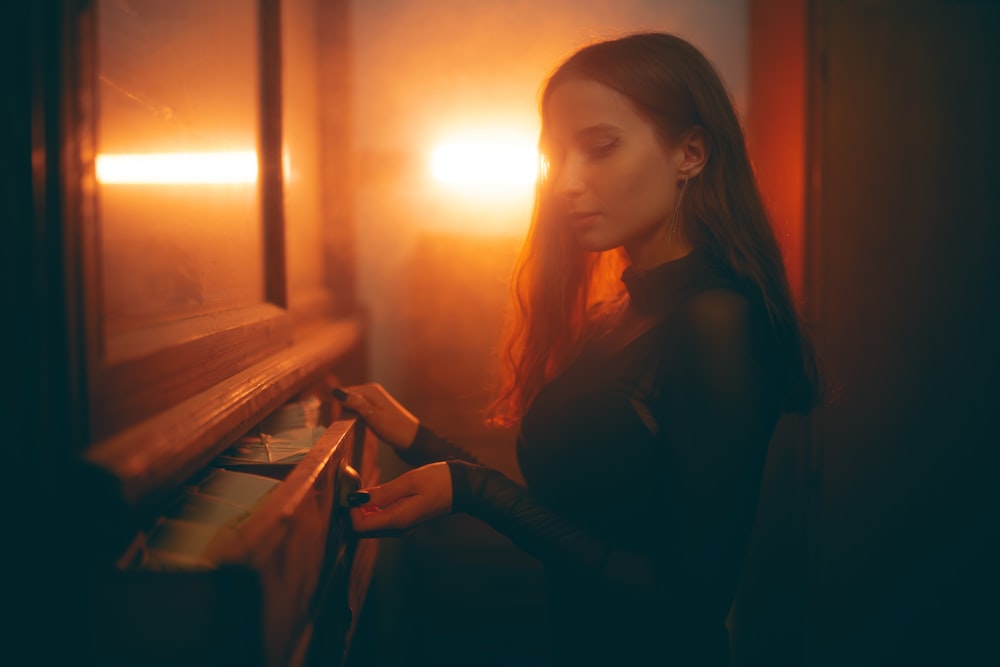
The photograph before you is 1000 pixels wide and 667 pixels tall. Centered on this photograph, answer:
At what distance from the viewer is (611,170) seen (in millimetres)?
969

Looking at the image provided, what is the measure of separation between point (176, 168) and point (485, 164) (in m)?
1.55

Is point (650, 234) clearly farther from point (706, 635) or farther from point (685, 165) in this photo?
point (706, 635)

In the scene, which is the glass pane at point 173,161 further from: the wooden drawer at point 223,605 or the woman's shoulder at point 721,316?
the woman's shoulder at point 721,316

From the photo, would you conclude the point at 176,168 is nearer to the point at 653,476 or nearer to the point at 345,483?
the point at 345,483

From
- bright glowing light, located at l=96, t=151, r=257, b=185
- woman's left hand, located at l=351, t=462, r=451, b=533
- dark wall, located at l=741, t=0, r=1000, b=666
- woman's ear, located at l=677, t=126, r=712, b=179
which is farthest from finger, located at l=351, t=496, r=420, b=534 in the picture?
dark wall, located at l=741, t=0, r=1000, b=666

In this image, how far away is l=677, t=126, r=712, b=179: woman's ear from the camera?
986 millimetres

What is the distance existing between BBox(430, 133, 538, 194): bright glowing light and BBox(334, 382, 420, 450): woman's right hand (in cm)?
124

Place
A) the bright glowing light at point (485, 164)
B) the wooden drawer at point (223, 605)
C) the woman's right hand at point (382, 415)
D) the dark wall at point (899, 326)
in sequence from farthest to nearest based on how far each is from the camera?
the bright glowing light at point (485, 164) → the dark wall at point (899, 326) → the woman's right hand at point (382, 415) → the wooden drawer at point (223, 605)

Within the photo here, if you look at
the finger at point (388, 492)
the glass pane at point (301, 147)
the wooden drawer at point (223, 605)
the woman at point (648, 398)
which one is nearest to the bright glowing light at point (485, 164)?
the glass pane at point (301, 147)

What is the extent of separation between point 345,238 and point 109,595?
66.0 inches

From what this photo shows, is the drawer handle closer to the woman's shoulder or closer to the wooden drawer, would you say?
the wooden drawer

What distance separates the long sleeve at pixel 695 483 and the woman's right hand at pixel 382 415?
0.94ft

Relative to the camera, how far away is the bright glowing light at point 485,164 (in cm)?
220

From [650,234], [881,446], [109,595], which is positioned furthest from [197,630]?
[881,446]
